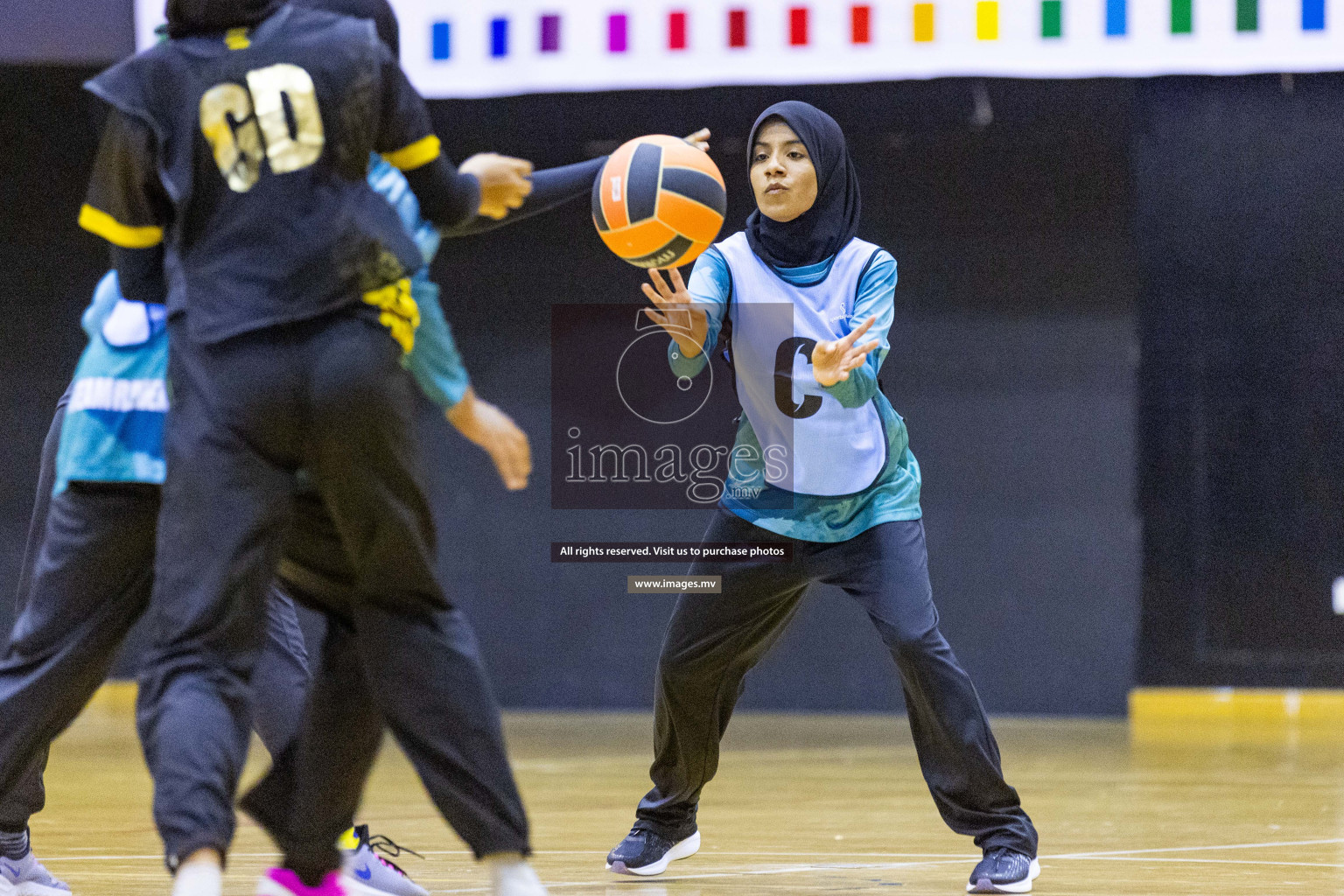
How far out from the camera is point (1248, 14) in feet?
20.3

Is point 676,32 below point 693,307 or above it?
above

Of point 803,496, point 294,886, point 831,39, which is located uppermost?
point 831,39

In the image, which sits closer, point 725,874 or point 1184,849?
point 725,874

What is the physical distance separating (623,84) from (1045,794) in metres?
3.52

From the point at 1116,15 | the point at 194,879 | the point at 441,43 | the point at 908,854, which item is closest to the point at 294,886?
the point at 194,879

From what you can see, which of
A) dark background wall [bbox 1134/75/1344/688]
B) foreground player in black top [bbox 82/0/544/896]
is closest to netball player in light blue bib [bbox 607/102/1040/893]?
foreground player in black top [bbox 82/0/544/896]

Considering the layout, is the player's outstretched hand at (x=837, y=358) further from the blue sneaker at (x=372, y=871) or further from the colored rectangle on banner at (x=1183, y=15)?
the colored rectangle on banner at (x=1183, y=15)

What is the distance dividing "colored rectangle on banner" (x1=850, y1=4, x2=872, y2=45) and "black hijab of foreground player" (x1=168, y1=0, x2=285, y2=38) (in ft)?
14.7

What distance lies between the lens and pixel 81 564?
243 cm

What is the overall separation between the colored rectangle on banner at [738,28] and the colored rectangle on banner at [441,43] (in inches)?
48.1

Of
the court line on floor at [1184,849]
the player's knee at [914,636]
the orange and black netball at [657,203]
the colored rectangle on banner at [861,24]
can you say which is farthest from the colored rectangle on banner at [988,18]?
the player's knee at [914,636]

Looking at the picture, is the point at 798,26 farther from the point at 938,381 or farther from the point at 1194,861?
the point at 1194,861

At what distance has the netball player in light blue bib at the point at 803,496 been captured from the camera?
10.4 ft

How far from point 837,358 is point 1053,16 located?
3793 mm
